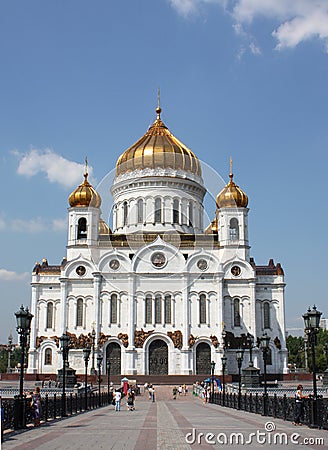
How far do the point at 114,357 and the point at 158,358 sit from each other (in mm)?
3898

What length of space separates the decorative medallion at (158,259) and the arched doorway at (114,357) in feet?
26.8

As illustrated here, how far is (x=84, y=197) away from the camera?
56812mm

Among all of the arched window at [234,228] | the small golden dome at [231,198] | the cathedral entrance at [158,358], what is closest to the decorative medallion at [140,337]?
the cathedral entrance at [158,358]

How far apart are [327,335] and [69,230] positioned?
4962cm

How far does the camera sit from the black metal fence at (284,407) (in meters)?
15.1

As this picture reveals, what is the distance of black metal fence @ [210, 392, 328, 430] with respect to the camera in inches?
594

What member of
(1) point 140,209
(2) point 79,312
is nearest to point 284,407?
(2) point 79,312

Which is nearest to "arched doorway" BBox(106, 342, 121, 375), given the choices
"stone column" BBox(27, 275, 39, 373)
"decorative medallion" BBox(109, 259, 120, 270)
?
"stone column" BBox(27, 275, 39, 373)

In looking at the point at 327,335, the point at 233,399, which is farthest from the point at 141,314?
the point at 327,335

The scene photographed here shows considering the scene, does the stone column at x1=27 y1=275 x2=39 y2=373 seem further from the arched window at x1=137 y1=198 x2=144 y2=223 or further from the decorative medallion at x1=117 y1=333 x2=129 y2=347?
the arched window at x1=137 y1=198 x2=144 y2=223

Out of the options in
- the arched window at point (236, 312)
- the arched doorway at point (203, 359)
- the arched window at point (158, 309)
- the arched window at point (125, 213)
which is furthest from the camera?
the arched window at point (125, 213)

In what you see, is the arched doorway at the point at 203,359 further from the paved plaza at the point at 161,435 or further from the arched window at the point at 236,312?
the paved plaza at the point at 161,435

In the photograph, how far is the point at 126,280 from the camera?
177ft

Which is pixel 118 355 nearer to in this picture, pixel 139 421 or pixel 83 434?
pixel 139 421
